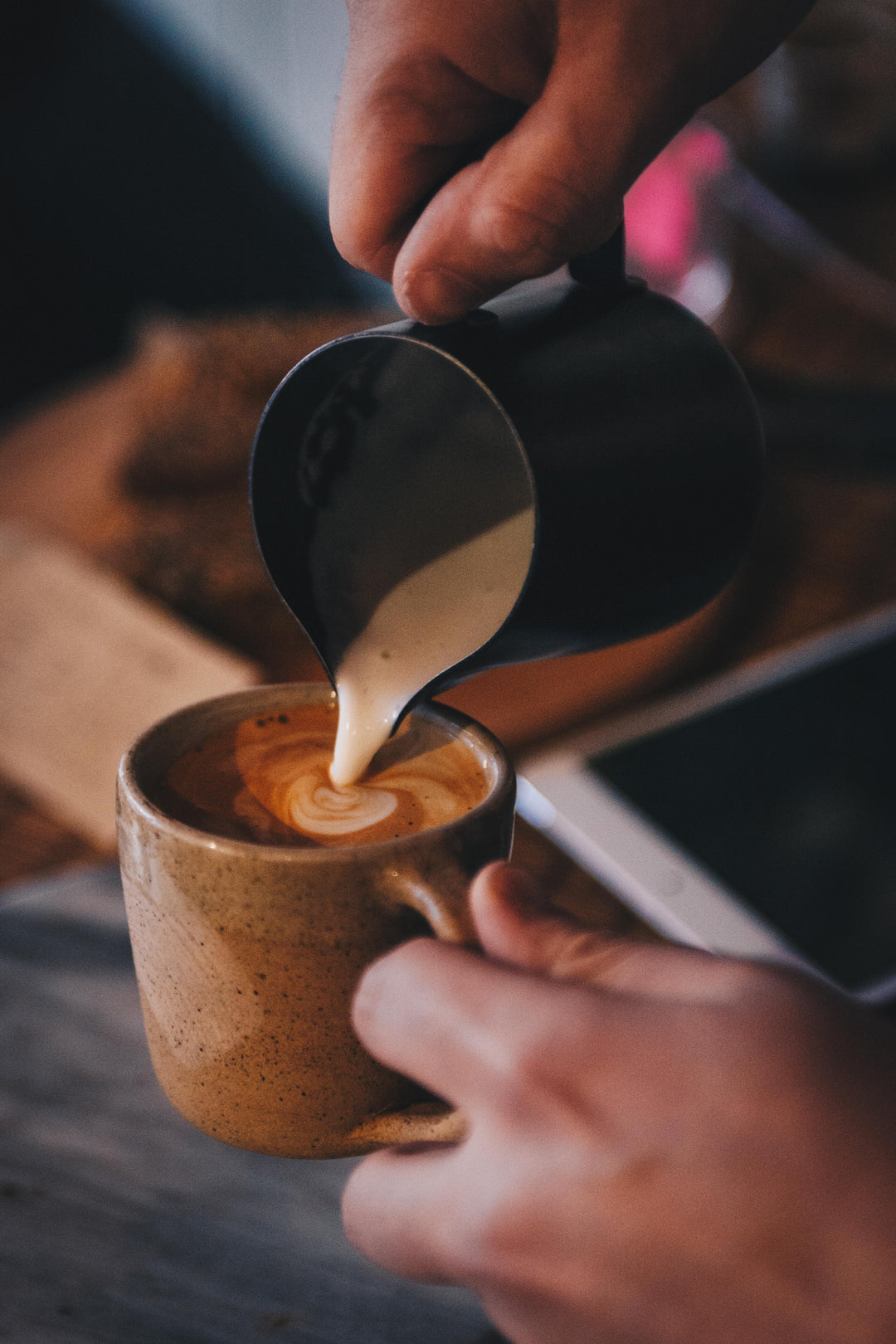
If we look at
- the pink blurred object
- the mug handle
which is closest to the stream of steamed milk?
the mug handle

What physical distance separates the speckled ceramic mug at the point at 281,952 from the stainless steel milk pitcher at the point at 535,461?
0.09 metres

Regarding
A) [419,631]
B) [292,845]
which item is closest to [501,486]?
[419,631]

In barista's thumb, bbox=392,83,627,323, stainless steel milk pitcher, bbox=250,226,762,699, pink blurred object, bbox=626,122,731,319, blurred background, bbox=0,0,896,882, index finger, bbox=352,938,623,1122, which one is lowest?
blurred background, bbox=0,0,896,882

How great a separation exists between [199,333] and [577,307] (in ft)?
4.08

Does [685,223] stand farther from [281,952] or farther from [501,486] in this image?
[281,952]

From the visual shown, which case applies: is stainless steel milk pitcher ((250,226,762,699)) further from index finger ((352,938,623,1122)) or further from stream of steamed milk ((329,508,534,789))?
index finger ((352,938,623,1122))

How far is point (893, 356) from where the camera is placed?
169 cm

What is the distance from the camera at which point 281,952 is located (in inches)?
17.5

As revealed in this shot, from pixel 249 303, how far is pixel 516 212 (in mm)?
2559

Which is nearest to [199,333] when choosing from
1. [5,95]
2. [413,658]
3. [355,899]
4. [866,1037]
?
[413,658]

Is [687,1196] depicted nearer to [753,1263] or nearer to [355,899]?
[753,1263]

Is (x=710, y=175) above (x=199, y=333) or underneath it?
above

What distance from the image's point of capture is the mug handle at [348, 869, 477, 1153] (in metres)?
0.42

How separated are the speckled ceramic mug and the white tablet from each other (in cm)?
38
